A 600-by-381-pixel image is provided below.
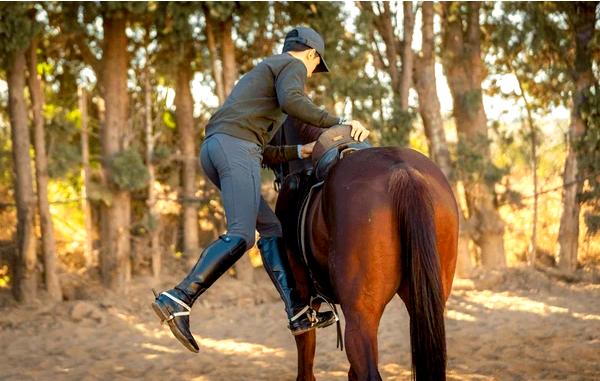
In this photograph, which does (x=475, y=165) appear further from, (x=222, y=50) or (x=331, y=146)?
(x=331, y=146)

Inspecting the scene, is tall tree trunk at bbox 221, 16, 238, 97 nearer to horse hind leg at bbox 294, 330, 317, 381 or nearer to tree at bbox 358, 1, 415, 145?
tree at bbox 358, 1, 415, 145

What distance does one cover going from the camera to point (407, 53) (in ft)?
36.6

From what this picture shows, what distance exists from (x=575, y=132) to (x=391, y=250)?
976cm

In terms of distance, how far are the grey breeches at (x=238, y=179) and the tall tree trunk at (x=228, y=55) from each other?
618 centimetres

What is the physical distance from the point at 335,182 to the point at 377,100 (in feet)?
23.9

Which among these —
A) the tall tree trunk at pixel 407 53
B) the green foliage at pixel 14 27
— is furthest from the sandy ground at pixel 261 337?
the green foliage at pixel 14 27

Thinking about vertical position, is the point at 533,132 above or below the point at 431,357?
above

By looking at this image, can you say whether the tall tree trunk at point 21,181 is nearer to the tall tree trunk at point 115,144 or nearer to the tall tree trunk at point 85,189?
the tall tree trunk at point 85,189

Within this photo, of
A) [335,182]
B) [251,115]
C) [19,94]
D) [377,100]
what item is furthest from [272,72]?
[377,100]

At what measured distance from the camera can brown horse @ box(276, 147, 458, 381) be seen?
11.1 ft

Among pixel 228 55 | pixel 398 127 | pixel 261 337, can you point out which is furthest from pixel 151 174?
pixel 398 127

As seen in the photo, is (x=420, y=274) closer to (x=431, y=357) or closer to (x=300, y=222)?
(x=431, y=357)

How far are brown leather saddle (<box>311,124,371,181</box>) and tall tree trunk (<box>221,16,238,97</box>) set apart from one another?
638cm

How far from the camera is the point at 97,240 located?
403 inches
